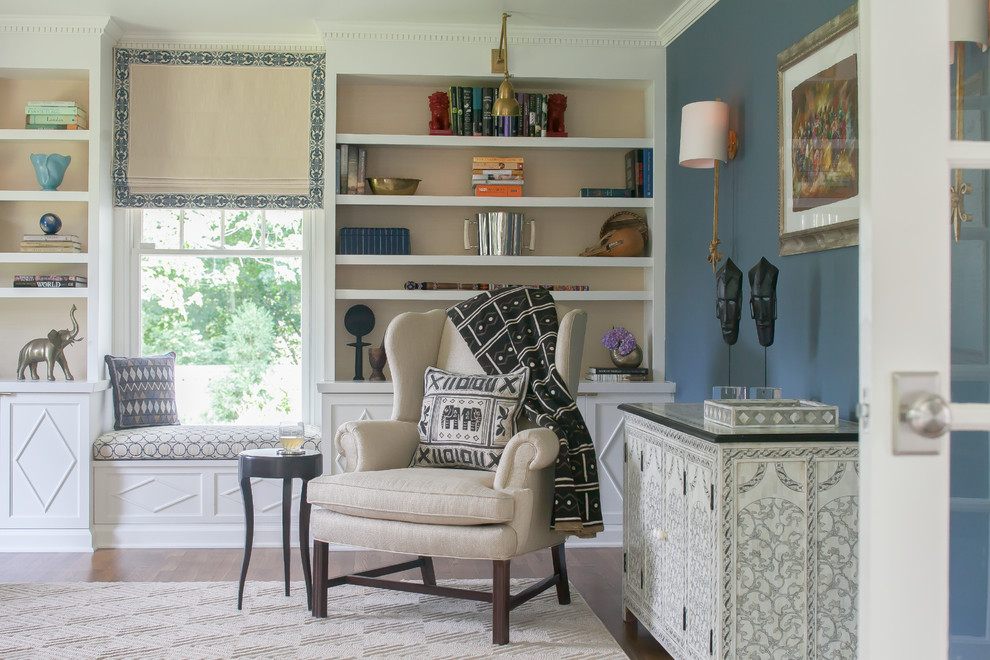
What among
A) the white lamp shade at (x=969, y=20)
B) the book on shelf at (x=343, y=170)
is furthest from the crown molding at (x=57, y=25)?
the white lamp shade at (x=969, y=20)

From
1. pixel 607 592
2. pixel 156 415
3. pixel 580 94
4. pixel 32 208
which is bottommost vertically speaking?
pixel 607 592

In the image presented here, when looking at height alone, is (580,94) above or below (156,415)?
above

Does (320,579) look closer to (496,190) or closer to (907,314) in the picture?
(496,190)

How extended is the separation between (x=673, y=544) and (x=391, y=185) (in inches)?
105

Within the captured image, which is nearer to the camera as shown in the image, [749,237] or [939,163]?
[939,163]

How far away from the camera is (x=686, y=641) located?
2.47 meters

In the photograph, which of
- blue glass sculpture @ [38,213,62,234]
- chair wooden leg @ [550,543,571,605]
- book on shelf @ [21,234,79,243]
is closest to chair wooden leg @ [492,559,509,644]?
chair wooden leg @ [550,543,571,605]

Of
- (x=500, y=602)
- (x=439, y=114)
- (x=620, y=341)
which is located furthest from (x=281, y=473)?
(x=439, y=114)

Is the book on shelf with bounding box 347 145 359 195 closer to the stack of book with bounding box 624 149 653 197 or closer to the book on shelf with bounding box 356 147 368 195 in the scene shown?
the book on shelf with bounding box 356 147 368 195

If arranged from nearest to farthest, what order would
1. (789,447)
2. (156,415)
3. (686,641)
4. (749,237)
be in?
(789,447) < (686,641) < (749,237) < (156,415)

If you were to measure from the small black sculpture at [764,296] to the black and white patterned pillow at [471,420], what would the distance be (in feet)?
3.04

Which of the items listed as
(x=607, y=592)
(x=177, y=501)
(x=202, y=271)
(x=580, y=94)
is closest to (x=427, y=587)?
(x=607, y=592)

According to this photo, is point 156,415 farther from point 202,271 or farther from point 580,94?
point 580,94

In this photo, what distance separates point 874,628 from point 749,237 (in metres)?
2.60
